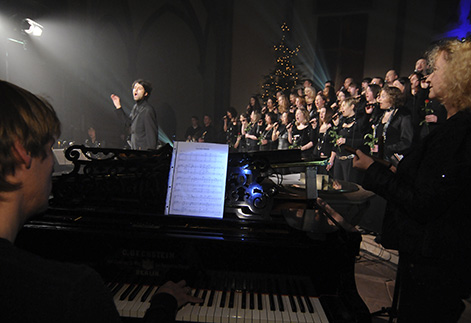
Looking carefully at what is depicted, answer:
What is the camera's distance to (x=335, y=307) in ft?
4.40

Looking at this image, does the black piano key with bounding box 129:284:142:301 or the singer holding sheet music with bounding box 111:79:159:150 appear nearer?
the black piano key with bounding box 129:284:142:301

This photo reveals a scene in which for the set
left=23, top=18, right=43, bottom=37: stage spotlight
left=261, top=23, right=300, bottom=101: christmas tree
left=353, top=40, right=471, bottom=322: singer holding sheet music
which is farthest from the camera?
left=261, top=23, right=300, bottom=101: christmas tree

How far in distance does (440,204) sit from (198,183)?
1.30 m

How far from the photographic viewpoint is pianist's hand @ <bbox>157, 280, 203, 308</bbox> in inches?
49.3

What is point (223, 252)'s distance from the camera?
1.47m

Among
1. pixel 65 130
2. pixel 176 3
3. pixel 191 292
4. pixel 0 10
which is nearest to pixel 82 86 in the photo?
pixel 65 130

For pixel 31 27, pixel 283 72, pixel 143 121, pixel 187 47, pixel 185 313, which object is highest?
pixel 187 47

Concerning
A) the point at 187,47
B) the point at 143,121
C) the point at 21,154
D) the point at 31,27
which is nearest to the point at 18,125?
the point at 21,154

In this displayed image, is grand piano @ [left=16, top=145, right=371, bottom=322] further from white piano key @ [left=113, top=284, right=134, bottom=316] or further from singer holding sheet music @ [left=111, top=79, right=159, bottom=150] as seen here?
singer holding sheet music @ [left=111, top=79, right=159, bottom=150]

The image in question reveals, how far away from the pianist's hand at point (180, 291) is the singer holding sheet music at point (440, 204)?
1.19 meters

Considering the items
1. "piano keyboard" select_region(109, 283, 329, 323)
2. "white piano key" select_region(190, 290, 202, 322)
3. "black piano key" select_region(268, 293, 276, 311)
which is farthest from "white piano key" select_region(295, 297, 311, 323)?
"white piano key" select_region(190, 290, 202, 322)

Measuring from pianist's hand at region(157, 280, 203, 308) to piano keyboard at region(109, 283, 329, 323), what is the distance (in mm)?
62

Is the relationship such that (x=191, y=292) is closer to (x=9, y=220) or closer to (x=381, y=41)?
(x=9, y=220)

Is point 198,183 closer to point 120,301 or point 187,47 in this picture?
point 120,301
